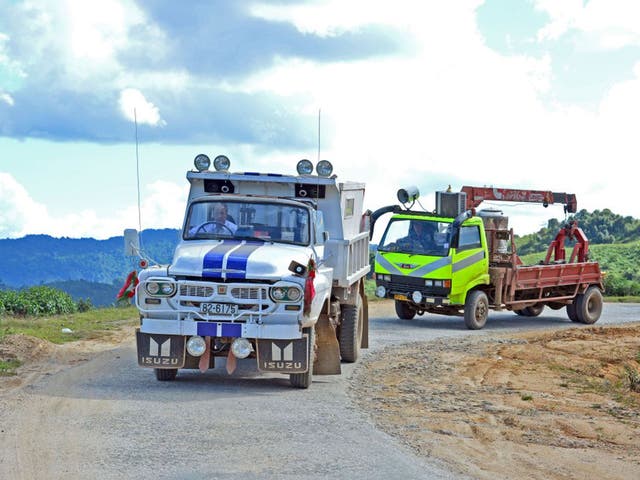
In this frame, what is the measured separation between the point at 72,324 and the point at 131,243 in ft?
31.2

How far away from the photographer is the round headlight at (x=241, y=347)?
12461mm

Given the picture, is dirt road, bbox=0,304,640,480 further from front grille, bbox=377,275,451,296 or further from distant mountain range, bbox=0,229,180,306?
distant mountain range, bbox=0,229,180,306

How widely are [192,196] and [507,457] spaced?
7.08 meters

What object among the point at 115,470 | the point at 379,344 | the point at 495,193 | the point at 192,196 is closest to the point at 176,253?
the point at 192,196

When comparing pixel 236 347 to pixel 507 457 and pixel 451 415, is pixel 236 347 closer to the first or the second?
pixel 451 415

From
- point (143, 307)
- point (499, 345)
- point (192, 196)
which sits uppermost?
point (192, 196)

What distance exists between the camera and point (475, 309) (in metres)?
23.4

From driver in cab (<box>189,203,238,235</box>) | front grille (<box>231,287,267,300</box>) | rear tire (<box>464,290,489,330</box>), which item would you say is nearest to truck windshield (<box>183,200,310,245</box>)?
driver in cab (<box>189,203,238,235</box>)

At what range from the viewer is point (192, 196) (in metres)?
15.1

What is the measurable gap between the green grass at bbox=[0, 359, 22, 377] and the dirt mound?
15.7 ft

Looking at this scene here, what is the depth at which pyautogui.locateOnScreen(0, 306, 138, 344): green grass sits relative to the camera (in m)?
19.6

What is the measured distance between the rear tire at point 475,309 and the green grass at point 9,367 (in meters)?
11.2

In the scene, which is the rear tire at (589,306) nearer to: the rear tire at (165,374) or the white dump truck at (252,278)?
the white dump truck at (252,278)

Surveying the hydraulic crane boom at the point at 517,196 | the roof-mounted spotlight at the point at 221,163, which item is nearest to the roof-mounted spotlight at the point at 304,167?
the roof-mounted spotlight at the point at 221,163
